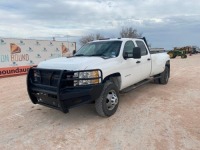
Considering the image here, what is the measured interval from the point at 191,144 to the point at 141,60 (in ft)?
11.5

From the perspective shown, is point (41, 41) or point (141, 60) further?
point (41, 41)

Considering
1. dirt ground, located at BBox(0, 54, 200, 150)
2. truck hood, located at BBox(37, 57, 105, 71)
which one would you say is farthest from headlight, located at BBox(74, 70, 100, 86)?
dirt ground, located at BBox(0, 54, 200, 150)

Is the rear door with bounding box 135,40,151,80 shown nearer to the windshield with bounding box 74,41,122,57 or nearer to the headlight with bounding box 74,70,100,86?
the windshield with bounding box 74,41,122,57

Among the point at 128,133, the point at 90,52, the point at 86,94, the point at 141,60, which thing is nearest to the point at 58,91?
the point at 86,94

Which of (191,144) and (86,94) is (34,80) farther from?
(191,144)

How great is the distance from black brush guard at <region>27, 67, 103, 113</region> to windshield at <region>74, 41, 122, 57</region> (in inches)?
47.7

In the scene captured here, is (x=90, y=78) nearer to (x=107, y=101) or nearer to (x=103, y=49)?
(x=107, y=101)

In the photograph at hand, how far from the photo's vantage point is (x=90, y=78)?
188 inches

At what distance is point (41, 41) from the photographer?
680 inches

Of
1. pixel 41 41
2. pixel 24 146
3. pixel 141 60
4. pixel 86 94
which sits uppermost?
pixel 41 41

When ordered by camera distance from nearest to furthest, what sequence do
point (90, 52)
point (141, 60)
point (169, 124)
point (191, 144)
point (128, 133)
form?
point (191, 144)
point (128, 133)
point (169, 124)
point (90, 52)
point (141, 60)

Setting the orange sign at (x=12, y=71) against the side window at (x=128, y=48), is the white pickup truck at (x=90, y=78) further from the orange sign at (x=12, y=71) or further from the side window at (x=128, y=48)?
the orange sign at (x=12, y=71)

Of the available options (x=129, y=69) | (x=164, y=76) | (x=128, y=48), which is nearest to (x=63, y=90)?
(x=129, y=69)

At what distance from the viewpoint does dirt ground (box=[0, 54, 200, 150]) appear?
4027 millimetres
